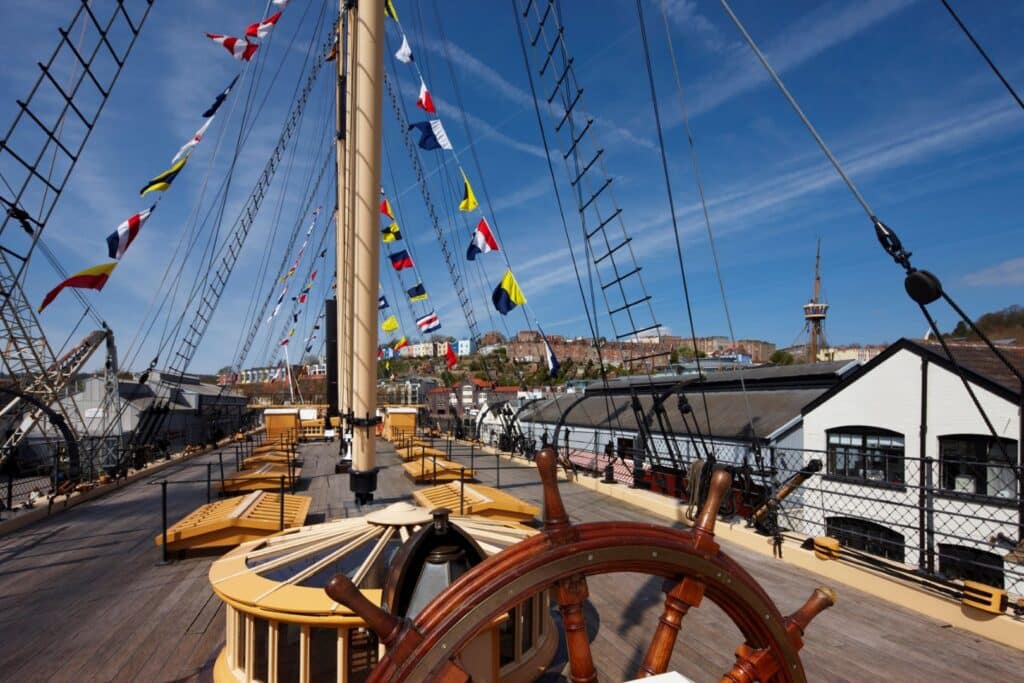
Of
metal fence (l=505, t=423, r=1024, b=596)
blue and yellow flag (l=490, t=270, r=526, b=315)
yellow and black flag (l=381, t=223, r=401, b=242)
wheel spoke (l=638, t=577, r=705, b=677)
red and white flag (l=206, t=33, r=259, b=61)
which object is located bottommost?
metal fence (l=505, t=423, r=1024, b=596)

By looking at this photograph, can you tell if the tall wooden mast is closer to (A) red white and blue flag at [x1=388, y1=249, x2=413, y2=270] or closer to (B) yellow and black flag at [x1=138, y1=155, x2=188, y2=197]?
(B) yellow and black flag at [x1=138, y1=155, x2=188, y2=197]

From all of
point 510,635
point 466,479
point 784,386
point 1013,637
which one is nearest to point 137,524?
point 466,479

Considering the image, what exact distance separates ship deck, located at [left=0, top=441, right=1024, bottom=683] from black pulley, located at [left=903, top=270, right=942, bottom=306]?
2.42 m

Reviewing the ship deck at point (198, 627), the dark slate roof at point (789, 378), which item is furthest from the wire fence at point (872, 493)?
the dark slate roof at point (789, 378)

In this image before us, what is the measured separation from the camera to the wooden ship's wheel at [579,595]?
1239 mm

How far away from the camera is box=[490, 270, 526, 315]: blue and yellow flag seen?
41.7 feet

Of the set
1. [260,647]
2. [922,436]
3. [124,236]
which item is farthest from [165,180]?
[922,436]

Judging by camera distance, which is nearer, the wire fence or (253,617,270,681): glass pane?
(253,617,270,681): glass pane

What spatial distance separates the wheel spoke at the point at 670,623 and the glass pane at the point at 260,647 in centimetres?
199

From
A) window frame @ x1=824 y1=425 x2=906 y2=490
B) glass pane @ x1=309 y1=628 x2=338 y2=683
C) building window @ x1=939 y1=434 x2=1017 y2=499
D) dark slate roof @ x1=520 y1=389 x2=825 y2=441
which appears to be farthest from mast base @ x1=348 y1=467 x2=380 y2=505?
building window @ x1=939 y1=434 x2=1017 y2=499

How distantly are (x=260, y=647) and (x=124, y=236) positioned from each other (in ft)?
28.5

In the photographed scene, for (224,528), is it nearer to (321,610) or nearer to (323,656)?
(323,656)

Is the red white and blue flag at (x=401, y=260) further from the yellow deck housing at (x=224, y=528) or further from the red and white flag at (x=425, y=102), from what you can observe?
the yellow deck housing at (x=224, y=528)

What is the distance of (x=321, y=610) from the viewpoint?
2.49m
